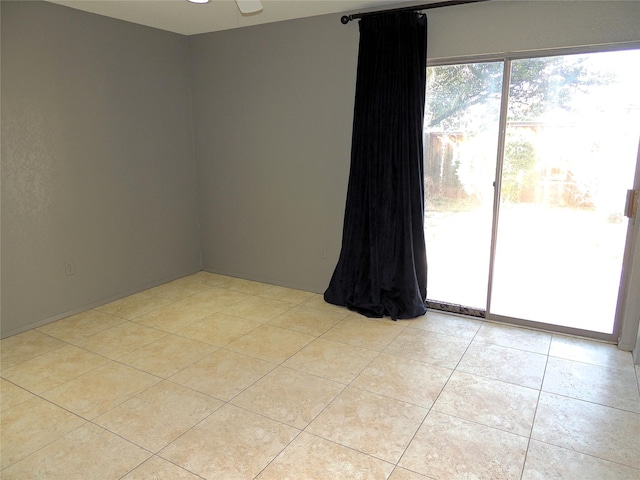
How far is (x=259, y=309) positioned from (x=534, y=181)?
2.50 m

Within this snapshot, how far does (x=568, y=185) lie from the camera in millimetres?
3133

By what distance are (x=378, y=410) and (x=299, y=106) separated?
9.22ft

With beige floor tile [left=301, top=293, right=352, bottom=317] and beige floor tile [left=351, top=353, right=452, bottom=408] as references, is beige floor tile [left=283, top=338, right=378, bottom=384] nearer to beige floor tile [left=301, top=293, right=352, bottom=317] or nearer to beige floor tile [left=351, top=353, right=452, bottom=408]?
beige floor tile [left=351, top=353, right=452, bottom=408]

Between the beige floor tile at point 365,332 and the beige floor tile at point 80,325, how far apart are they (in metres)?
1.82

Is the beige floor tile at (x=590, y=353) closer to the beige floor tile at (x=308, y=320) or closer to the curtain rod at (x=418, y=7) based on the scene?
the beige floor tile at (x=308, y=320)

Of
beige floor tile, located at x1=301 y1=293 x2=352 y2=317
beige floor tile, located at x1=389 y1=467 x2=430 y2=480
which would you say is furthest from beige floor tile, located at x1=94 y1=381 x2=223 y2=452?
beige floor tile, located at x1=301 y1=293 x2=352 y2=317

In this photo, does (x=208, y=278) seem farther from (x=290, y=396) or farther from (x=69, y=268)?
(x=290, y=396)

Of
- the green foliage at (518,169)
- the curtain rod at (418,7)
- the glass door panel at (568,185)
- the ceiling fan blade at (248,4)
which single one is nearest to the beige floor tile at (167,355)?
the ceiling fan blade at (248,4)

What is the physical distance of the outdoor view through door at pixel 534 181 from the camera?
9.78 ft

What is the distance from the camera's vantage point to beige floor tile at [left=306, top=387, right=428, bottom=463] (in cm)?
209

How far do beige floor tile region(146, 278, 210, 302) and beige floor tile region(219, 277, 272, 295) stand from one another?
0.23m

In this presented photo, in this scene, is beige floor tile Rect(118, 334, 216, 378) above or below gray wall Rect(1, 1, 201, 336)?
below

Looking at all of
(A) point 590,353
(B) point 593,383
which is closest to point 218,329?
(B) point 593,383

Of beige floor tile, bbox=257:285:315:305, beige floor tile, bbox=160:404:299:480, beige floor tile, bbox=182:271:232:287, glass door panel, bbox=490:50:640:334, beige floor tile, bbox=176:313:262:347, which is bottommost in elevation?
beige floor tile, bbox=160:404:299:480
